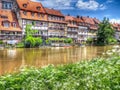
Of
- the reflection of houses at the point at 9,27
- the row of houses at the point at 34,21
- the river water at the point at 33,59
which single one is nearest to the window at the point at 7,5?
the row of houses at the point at 34,21

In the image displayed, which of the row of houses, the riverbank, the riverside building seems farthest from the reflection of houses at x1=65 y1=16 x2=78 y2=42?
the riverbank

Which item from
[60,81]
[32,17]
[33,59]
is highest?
[32,17]

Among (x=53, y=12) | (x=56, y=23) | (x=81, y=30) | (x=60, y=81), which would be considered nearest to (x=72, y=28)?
(x=81, y=30)

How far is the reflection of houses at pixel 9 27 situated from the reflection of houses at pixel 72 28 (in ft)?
82.4

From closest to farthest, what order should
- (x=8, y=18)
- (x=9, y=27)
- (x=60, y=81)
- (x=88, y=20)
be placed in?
(x=60, y=81) < (x=9, y=27) < (x=8, y=18) < (x=88, y=20)

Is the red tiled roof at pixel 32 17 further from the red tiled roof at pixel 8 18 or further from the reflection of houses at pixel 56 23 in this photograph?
the reflection of houses at pixel 56 23

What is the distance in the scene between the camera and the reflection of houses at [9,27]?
198ft

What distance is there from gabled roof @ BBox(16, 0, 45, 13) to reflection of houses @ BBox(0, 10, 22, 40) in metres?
3.88

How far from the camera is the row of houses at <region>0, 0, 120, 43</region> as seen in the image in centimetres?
6184

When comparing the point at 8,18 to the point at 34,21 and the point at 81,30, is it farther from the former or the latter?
the point at 81,30

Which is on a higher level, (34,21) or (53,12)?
(53,12)

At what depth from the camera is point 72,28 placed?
89.1m

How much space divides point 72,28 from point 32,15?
21477mm

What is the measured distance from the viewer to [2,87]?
28.0 ft
